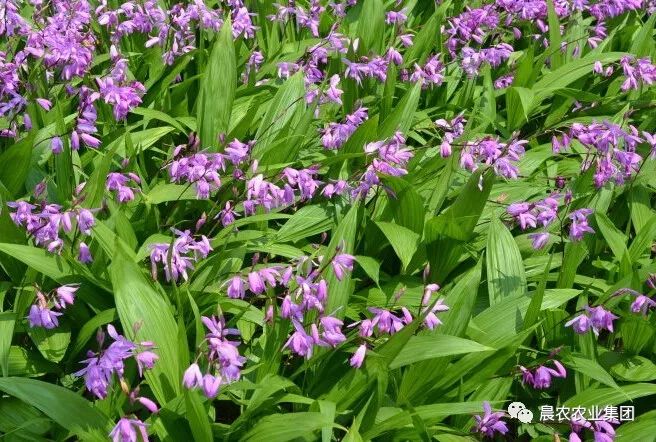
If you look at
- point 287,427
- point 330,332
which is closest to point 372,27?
point 330,332

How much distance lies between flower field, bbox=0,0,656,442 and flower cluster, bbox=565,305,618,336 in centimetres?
2

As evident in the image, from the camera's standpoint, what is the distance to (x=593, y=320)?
Answer: 119 inches

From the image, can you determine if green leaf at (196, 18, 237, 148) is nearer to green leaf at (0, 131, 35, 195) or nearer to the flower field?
the flower field

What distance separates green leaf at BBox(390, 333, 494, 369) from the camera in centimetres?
270

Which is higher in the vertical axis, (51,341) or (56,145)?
(56,145)

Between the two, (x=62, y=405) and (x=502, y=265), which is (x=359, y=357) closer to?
(x=62, y=405)

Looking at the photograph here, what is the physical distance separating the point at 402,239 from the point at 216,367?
126cm

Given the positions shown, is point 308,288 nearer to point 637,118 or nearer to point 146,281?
point 146,281

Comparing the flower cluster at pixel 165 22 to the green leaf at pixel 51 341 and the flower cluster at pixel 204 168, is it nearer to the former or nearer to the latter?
the flower cluster at pixel 204 168

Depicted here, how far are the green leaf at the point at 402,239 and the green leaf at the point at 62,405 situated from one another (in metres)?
1.35

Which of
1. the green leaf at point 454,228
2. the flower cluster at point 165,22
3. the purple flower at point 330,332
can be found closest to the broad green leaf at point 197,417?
the purple flower at point 330,332

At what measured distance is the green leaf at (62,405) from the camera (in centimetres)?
240

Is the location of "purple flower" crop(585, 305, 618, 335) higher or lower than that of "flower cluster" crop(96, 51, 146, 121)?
lower

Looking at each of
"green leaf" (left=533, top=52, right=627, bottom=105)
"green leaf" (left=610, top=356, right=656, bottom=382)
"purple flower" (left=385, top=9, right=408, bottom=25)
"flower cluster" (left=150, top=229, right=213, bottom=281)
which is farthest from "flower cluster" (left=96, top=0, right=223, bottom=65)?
"green leaf" (left=610, top=356, right=656, bottom=382)
